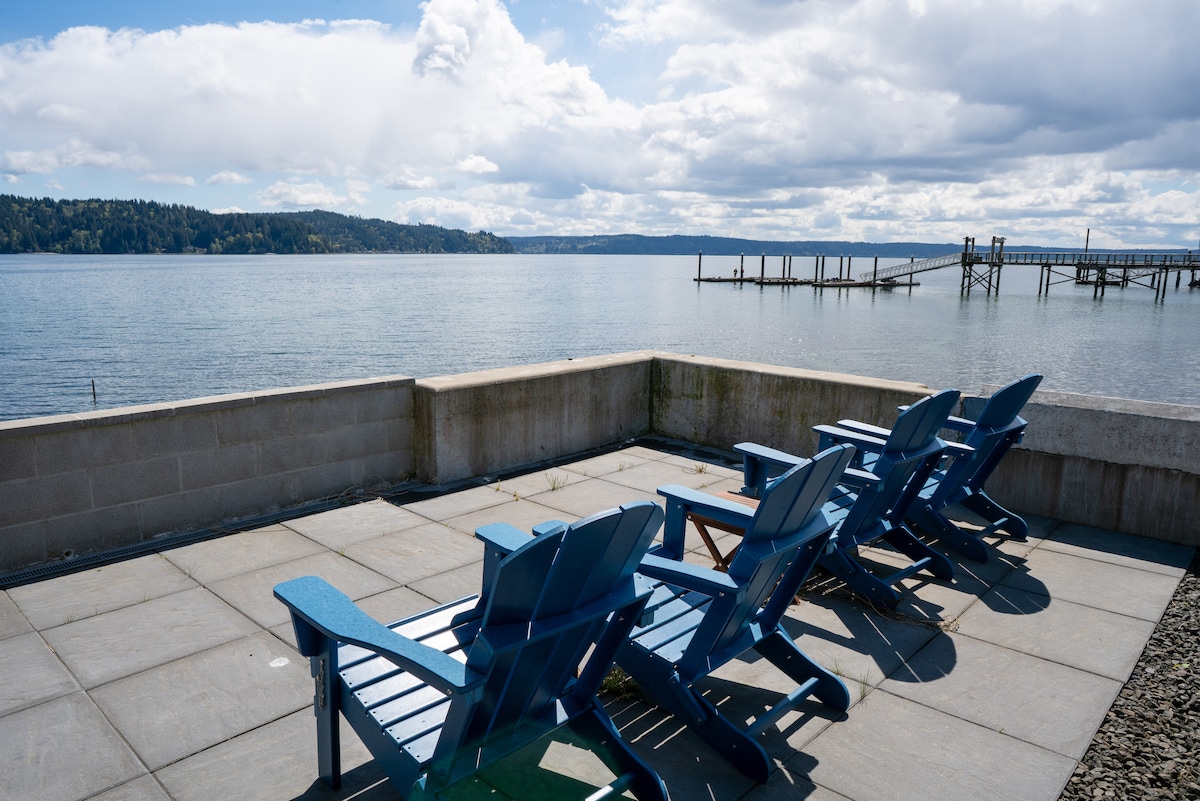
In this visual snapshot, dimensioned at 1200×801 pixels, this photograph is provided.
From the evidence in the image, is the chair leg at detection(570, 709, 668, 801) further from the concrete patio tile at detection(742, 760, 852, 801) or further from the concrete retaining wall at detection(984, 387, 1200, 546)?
the concrete retaining wall at detection(984, 387, 1200, 546)

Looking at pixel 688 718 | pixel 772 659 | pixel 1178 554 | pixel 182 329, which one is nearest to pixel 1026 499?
pixel 1178 554

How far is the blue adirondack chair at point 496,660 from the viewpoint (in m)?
2.00

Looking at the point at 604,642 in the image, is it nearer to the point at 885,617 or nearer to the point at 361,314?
the point at 885,617

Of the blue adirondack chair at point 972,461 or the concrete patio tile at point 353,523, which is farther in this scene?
the concrete patio tile at point 353,523

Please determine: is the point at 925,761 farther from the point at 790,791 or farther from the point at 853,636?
the point at 853,636

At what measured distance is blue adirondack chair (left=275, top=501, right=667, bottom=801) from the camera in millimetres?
2004

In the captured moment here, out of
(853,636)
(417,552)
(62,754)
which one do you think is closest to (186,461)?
(417,552)

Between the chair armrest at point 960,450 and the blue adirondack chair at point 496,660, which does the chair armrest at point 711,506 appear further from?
the chair armrest at point 960,450

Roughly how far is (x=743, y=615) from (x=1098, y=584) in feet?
9.38

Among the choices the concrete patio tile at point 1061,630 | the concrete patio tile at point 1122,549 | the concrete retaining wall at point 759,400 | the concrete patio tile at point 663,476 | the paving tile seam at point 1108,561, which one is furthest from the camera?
the concrete retaining wall at point 759,400

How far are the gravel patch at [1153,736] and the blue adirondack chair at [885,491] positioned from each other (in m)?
1.06

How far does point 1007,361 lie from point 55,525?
42.0m

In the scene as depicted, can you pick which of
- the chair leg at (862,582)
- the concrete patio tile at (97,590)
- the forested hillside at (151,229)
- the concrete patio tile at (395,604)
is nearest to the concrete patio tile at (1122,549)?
the chair leg at (862,582)

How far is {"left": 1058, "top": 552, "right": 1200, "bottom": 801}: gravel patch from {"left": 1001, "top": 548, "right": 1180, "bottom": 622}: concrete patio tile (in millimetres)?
338
